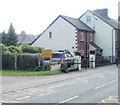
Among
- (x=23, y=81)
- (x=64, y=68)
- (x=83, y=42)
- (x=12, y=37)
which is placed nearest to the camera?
(x=23, y=81)

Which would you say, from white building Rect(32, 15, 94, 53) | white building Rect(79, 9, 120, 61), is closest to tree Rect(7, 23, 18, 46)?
white building Rect(32, 15, 94, 53)

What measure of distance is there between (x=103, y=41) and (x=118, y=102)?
33399mm

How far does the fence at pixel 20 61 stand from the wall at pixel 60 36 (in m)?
14.5

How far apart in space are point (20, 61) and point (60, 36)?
1566 cm

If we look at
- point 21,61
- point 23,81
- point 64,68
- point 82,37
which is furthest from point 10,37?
point 23,81

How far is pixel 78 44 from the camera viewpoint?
3731cm

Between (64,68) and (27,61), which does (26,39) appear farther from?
(64,68)

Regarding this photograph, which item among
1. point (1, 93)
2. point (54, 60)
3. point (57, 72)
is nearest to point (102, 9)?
point (54, 60)

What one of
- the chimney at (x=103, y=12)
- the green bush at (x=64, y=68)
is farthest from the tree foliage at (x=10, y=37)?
the green bush at (x=64, y=68)

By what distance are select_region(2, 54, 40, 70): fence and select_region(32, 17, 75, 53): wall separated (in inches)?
572

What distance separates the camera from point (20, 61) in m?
24.5

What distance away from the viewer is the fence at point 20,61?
78.2ft

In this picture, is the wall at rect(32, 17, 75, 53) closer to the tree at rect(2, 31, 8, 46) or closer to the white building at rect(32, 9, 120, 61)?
the white building at rect(32, 9, 120, 61)

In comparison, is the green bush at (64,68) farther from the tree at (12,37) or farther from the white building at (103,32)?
the tree at (12,37)
